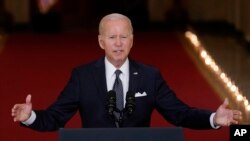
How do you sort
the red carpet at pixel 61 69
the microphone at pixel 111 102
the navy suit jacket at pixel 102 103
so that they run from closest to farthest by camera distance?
the microphone at pixel 111 102
the navy suit jacket at pixel 102 103
the red carpet at pixel 61 69

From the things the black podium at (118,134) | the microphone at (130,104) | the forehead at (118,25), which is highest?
the forehead at (118,25)

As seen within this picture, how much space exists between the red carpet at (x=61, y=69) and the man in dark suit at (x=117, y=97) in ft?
11.5

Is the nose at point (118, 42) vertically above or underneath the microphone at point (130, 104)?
above

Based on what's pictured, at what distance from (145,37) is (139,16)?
5.77 feet

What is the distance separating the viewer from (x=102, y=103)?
4004mm

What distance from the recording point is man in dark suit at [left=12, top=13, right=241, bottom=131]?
12.6 feet

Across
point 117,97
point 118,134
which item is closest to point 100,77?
point 117,97

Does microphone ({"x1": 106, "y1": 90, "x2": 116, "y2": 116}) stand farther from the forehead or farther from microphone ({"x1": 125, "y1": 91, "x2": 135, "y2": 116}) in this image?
the forehead

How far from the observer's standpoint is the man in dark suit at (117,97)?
12.6 ft

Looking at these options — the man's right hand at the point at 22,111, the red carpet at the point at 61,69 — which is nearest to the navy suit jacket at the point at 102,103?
the man's right hand at the point at 22,111

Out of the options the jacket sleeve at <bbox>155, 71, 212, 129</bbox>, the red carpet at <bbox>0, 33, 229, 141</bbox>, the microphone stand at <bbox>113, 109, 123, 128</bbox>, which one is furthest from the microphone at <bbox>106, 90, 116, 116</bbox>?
the red carpet at <bbox>0, 33, 229, 141</bbox>

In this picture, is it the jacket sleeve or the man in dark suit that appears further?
the jacket sleeve

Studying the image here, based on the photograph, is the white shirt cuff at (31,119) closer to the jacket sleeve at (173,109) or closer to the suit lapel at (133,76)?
the suit lapel at (133,76)

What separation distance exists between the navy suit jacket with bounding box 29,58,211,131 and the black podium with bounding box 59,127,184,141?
0.64 m
